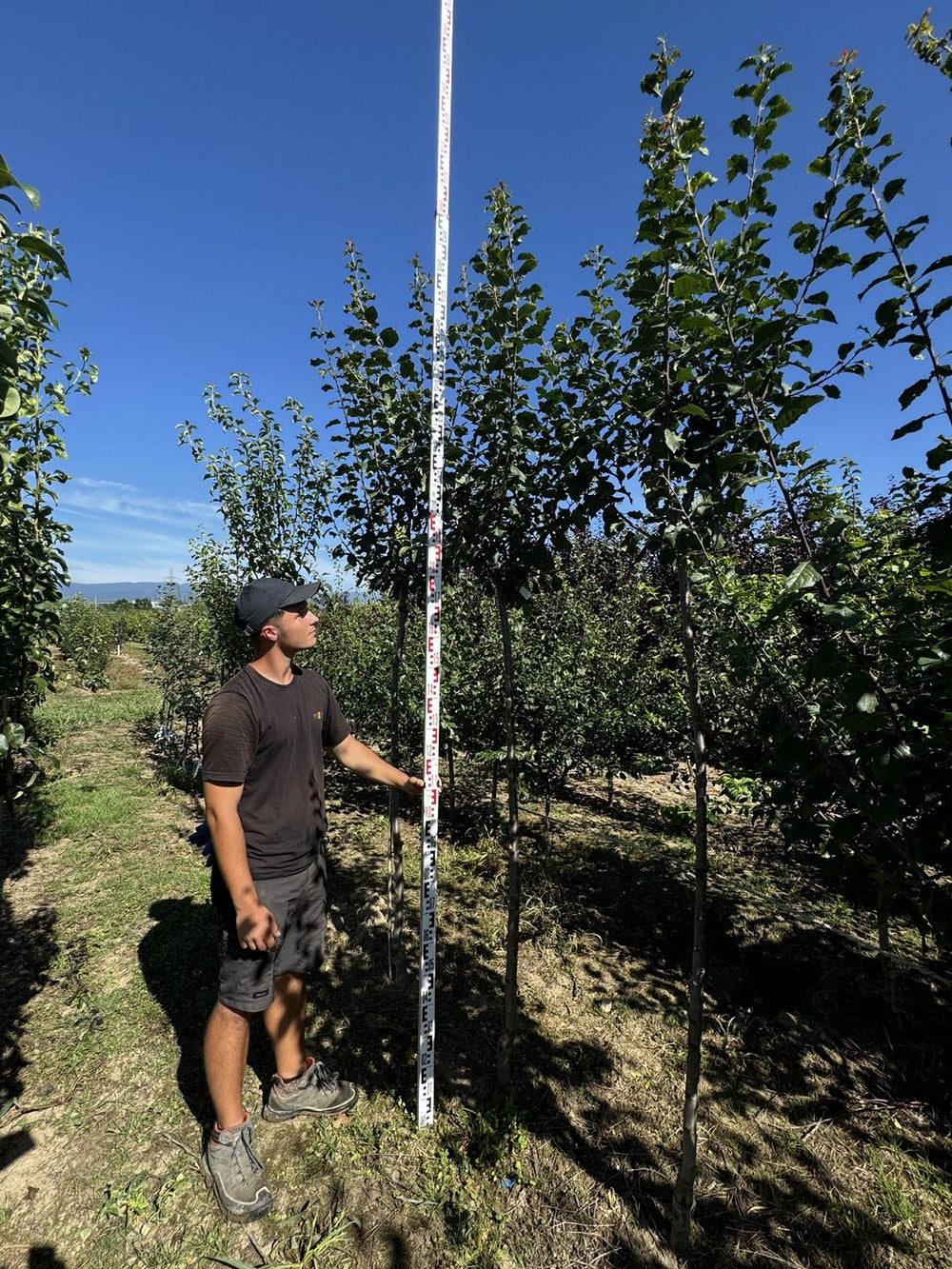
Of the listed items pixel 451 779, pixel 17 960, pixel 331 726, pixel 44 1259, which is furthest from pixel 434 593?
pixel 451 779

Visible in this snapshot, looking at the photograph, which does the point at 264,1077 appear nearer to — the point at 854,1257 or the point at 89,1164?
the point at 89,1164

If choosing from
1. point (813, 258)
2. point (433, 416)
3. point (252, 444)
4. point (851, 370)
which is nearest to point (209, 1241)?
point (433, 416)

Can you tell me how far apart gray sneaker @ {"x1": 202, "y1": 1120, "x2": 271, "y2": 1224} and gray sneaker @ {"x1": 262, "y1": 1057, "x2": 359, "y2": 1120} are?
14.0 inches

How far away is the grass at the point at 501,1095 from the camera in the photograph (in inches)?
96.0

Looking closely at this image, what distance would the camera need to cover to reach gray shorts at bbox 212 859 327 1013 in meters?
2.47

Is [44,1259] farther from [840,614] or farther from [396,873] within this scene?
[840,614]

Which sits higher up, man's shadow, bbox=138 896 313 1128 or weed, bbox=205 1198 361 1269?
man's shadow, bbox=138 896 313 1128

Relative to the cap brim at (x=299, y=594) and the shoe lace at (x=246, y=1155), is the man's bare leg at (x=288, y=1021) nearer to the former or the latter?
the shoe lace at (x=246, y=1155)

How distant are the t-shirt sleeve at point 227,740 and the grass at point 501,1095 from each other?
2.00m

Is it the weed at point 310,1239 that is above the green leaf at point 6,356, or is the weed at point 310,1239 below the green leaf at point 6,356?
below

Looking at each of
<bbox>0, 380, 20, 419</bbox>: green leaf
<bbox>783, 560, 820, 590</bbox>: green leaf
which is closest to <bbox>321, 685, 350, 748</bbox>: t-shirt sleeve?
<bbox>0, 380, 20, 419</bbox>: green leaf

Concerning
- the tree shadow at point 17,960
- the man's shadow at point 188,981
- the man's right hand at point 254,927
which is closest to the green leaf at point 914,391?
the man's right hand at point 254,927

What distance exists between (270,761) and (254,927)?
0.70 metres

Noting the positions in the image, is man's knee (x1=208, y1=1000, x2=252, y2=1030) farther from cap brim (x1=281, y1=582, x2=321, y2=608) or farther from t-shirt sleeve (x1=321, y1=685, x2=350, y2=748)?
cap brim (x1=281, y1=582, x2=321, y2=608)
